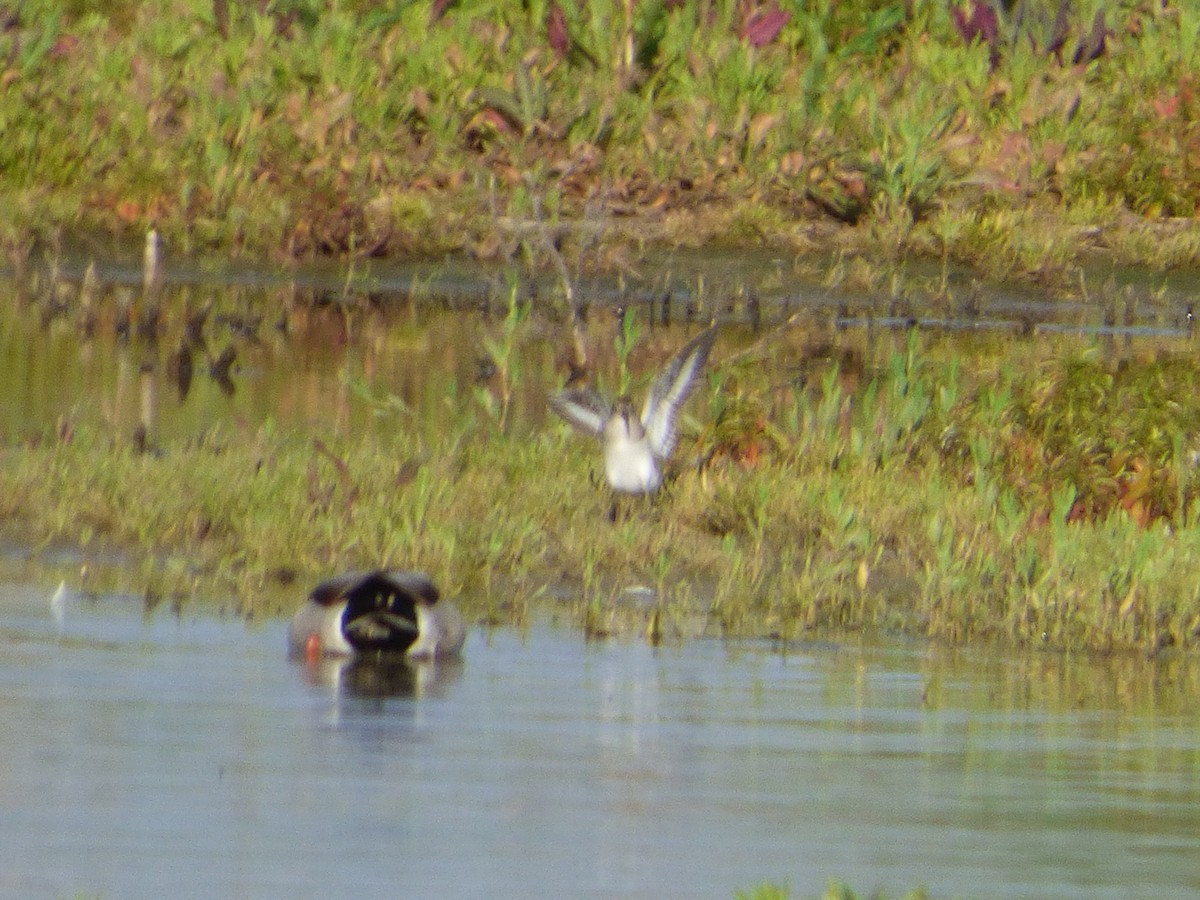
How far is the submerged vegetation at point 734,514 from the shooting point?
30.0 feet

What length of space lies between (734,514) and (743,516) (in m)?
0.05

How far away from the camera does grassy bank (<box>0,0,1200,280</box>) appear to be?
18812 mm

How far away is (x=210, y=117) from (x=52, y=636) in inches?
432

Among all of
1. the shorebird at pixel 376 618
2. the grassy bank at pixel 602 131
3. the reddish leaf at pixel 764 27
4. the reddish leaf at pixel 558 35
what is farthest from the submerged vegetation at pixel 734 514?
the reddish leaf at pixel 764 27

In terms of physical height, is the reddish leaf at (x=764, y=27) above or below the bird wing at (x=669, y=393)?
above

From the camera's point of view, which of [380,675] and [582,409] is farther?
[582,409]

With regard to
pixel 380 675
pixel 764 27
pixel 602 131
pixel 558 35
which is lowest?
pixel 380 675

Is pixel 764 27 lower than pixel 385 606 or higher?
higher

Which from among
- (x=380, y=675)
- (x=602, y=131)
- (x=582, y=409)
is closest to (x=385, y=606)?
(x=380, y=675)

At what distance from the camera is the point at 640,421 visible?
10328mm

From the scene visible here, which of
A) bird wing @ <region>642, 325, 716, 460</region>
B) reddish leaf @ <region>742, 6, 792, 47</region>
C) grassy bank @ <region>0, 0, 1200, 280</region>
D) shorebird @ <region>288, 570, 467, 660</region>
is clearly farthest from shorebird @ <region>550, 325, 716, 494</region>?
reddish leaf @ <region>742, 6, 792, 47</region>

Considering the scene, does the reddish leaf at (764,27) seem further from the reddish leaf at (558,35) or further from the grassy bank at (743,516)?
the grassy bank at (743,516)

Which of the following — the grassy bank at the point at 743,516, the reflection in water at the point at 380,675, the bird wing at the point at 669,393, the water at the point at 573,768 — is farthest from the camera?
the bird wing at the point at 669,393

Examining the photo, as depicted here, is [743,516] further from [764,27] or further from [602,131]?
[764,27]
